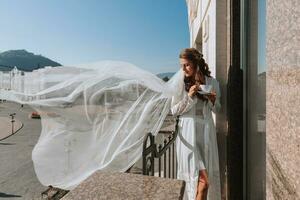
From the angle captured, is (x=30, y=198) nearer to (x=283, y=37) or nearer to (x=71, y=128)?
(x=71, y=128)

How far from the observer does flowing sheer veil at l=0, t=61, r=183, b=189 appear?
368 centimetres

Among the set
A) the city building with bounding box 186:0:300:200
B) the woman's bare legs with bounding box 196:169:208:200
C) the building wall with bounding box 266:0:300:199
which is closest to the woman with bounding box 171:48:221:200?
the woman's bare legs with bounding box 196:169:208:200

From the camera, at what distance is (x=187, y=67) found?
317cm

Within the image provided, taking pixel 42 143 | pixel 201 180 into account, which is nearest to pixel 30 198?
pixel 42 143

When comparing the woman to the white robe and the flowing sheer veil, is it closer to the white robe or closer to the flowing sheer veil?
the white robe

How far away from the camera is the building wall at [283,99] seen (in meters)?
1.17

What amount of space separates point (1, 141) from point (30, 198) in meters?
20.9

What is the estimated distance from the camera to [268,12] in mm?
1468

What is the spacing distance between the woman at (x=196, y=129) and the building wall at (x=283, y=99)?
1.68 meters

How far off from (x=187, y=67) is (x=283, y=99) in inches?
75.8

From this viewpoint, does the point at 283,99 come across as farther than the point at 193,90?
No

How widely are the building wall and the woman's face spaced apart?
1.69 metres

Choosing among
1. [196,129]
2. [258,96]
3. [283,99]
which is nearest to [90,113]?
[196,129]

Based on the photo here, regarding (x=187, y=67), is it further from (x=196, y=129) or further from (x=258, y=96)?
(x=258, y=96)
